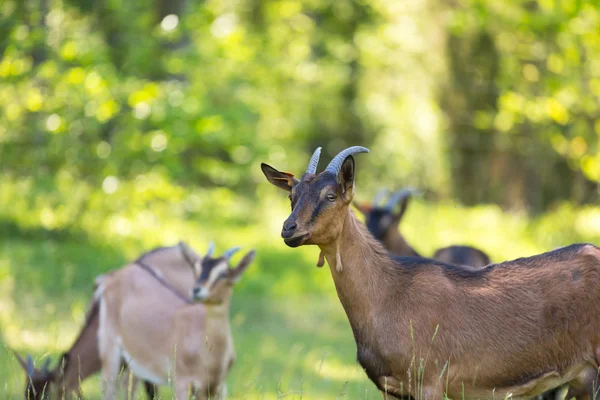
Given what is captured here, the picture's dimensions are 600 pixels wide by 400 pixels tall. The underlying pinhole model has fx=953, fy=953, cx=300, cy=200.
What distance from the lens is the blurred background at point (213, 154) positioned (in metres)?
11.3

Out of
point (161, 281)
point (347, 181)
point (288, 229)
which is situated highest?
point (347, 181)

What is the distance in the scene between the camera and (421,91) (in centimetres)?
2486

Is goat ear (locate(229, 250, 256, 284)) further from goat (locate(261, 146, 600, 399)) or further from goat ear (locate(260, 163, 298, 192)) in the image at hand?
goat (locate(261, 146, 600, 399))

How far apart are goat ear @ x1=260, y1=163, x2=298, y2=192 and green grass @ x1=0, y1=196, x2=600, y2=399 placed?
2234mm

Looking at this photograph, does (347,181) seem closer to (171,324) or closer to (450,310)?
(450,310)

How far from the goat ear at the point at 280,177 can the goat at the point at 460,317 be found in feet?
0.82

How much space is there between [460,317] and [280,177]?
4.25ft

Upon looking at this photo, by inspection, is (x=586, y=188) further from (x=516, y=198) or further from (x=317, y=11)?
(x=317, y=11)

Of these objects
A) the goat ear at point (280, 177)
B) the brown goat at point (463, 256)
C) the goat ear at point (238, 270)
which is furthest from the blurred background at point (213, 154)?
the goat ear at point (280, 177)

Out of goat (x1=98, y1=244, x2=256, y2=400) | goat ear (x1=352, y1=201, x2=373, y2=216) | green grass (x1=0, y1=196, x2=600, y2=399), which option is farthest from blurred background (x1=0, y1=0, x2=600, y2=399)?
goat ear (x1=352, y1=201, x2=373, y2=216)

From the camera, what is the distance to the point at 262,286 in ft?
47.2

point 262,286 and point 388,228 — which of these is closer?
point 388,228

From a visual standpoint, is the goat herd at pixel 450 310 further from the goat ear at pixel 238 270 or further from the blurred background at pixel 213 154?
the goat ear at pixel 238 270

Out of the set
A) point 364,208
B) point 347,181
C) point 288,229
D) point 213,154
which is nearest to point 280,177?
point 347,181
